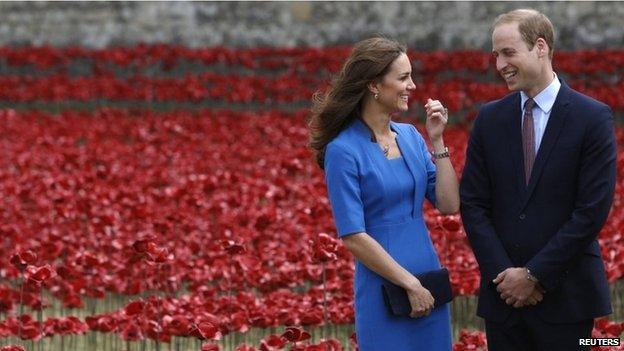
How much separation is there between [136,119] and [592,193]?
10.9m

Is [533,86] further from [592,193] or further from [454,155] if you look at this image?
[454,155]

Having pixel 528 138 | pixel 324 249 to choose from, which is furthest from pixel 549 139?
pixel 324 249

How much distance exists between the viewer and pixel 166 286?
7250 mm

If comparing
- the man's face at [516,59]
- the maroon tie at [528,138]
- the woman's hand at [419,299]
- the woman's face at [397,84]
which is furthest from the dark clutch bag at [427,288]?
the man's face at [516,59]

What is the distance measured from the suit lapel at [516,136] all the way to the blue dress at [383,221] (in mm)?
309

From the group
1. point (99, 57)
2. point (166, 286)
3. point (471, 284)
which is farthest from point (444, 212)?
point (99, 57)

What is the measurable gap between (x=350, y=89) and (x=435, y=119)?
28 centimetres

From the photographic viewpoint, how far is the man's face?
14.0 ft

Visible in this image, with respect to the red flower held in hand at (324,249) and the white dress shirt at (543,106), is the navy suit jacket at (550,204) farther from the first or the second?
Answer: the red flower held in hand at (324,249)

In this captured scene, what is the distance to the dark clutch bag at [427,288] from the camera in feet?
14.3

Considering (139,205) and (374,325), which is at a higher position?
(139,205)

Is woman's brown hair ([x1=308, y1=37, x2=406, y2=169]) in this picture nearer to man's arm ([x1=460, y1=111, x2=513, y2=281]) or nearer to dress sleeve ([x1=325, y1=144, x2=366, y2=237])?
dress sleeve ([x1=325, y1=144, x2=366, y2=237])

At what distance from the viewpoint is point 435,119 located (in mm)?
4480

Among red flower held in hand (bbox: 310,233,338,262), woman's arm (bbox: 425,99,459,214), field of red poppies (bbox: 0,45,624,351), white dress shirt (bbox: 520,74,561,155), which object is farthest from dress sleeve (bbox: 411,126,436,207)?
red flower held in hand (bbox: 310,233,338,262)
